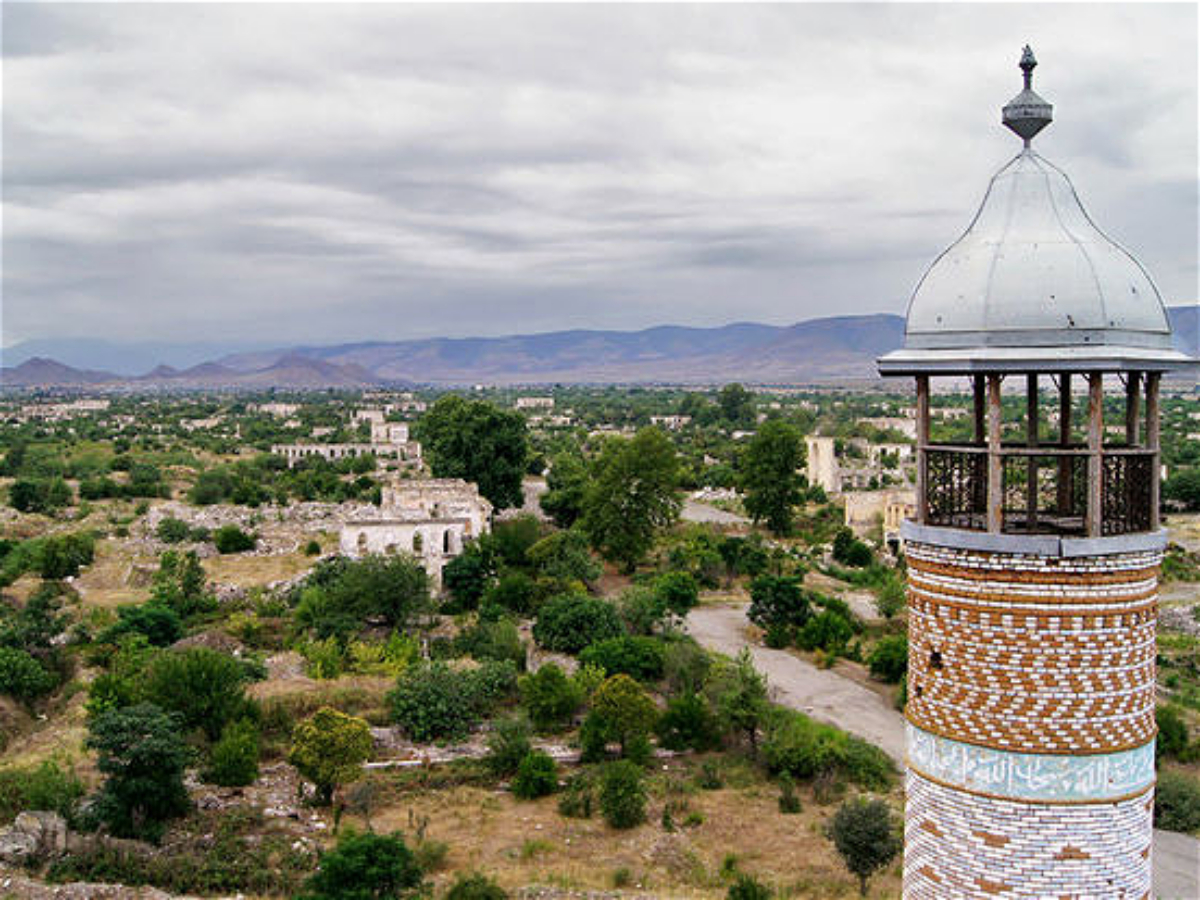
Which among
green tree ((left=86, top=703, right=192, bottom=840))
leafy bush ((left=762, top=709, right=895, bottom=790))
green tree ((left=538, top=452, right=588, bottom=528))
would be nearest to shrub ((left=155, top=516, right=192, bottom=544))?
green tree ((left=538, top=452, right=588, bottom=528))

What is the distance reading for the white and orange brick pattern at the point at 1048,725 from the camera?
18.4 feet

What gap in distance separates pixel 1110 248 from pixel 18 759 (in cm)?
2150

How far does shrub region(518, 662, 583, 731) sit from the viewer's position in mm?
23359

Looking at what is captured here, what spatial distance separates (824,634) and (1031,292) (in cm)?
2601

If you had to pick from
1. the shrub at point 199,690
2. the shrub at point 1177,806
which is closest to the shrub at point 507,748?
the shrub at point 199,690

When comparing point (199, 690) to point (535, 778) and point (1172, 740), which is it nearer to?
point (535, 778)

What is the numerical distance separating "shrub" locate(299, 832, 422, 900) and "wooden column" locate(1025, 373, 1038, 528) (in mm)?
10765

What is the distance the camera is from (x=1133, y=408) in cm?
652

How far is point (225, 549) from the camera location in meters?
42.7

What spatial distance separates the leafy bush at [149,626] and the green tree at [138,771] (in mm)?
10566

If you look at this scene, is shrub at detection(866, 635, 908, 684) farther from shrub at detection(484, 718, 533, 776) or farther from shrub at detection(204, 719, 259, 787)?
shrub at detection(204, 719, 259, 787)

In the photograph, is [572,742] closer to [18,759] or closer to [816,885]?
[816,885]

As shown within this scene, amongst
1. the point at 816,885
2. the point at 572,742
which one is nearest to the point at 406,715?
the point at 572,742

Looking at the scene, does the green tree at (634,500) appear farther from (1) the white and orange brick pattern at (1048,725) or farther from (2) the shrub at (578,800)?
(1) the white and orange brick pattern at (1048,725)
